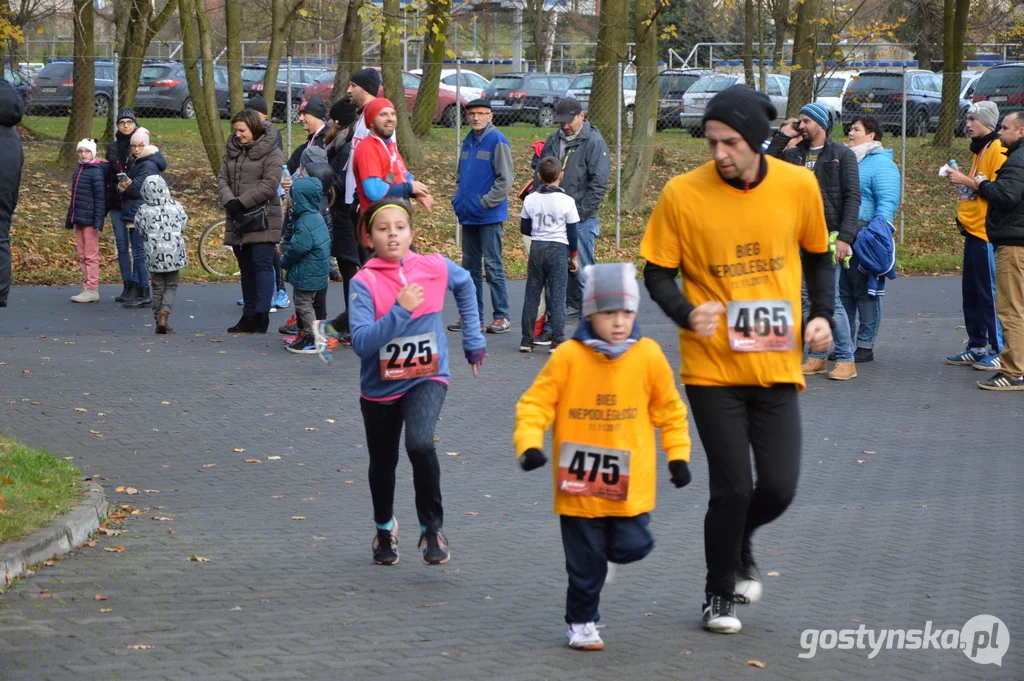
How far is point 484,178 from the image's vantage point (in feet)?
41.5

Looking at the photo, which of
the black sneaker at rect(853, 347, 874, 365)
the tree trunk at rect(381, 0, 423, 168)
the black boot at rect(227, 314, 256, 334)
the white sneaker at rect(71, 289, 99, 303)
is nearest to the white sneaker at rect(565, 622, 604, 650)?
the black sneaker at rect(853, 347, 874, 365)

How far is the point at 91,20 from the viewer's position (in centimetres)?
2364

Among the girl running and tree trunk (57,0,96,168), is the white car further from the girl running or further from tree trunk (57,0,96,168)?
the girl running

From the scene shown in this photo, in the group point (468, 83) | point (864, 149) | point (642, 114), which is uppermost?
point (468, 83)

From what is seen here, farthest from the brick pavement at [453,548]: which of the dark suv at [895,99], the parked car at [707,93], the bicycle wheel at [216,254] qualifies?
the dark suv at [895,99]

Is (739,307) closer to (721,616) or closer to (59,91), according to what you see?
(721,616)

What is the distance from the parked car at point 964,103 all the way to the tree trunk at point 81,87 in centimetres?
1676

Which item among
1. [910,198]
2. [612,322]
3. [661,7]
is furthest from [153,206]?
[910,198]

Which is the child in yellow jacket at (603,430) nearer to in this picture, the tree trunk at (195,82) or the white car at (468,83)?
the tree trunk at (195,82)

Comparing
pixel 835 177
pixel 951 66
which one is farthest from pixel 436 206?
pixel 951 66

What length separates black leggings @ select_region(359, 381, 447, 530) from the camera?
19.2 feet

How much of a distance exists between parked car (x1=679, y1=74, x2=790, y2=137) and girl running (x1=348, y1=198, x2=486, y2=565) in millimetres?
20700

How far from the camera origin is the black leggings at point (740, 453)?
493 cm

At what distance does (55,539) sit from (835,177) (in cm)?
676
